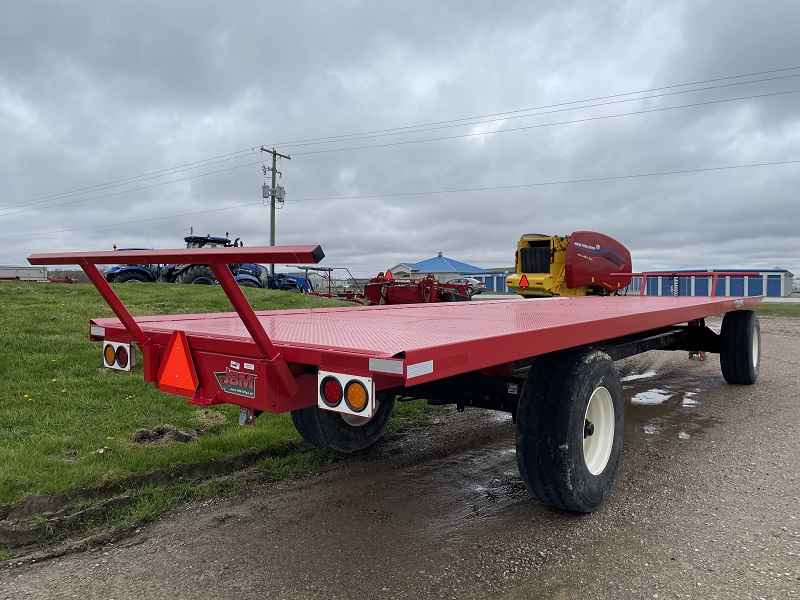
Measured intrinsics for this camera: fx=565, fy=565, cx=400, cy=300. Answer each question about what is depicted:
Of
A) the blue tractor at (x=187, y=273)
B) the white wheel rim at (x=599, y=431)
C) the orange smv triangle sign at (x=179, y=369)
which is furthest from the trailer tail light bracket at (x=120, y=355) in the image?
the blue tractor at (x=187, y=273)

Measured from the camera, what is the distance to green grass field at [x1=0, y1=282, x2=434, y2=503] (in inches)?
148

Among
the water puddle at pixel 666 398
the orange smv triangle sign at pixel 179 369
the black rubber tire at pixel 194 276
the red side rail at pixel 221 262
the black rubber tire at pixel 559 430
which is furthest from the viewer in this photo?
the black rubber tire at pixel 194 276

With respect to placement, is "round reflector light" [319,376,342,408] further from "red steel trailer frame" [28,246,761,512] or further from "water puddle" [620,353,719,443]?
"water puddle" [620,353,719,443]

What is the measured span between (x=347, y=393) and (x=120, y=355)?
71.7 inches

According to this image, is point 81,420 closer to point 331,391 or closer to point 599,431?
point 331,391

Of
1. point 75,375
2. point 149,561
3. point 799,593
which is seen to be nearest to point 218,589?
point 149,561

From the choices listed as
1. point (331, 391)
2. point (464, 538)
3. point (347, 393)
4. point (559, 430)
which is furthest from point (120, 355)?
point (559, 430)

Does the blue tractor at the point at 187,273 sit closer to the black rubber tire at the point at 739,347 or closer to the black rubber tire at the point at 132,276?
the black rubber tire at the point at 132,276

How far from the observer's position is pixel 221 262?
2152 mm

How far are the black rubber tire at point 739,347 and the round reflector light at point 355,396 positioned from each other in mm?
6601

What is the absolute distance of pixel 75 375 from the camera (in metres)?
5.89

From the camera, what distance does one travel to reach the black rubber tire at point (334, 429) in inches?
167

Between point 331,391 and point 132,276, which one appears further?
point 132,276

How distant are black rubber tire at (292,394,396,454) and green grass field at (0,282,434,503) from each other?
0.22 m
